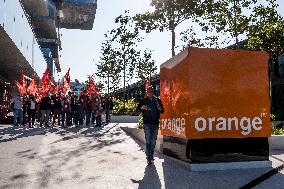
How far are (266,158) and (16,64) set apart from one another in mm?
26540

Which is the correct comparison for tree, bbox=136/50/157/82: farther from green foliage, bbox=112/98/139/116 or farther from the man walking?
the man walking

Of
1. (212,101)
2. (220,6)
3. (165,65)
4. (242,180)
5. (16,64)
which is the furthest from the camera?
(16,64)

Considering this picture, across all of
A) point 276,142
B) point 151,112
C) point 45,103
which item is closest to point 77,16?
point 45,103

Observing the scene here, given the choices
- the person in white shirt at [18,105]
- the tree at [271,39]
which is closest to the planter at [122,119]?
the person in white shirt at [18,105]

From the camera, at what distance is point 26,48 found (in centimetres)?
2795

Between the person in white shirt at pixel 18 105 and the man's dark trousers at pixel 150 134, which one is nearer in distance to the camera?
the man's dark trousers at pixel 150 134

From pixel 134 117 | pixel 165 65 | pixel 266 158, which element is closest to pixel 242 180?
pixel 266 158

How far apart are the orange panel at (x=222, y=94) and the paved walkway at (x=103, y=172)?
0.89 m

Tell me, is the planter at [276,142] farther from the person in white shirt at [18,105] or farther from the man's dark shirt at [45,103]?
the person in white shirt at [18,105]

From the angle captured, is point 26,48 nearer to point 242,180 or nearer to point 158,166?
point 158,166

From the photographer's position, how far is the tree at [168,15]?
79.2 ft

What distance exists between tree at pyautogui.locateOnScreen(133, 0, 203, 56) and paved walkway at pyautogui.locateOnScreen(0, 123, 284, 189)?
15162mm

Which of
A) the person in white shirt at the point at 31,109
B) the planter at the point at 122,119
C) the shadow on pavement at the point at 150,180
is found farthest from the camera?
the planter at the point at 122,119

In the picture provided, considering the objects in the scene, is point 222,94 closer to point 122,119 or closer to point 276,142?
point 276,142
